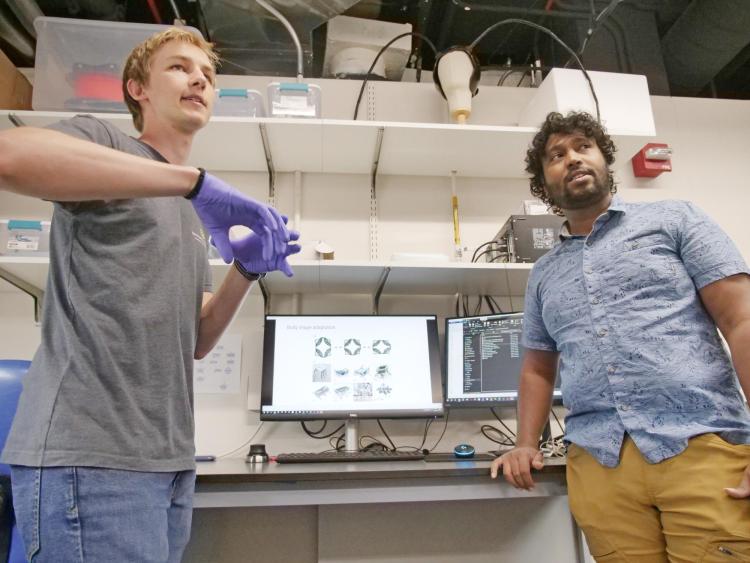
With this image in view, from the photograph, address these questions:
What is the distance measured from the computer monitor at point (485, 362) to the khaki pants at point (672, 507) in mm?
727

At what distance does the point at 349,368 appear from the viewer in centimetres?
183

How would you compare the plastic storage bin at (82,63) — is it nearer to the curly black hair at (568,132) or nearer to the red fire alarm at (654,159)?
the curly black hair at (568,132)

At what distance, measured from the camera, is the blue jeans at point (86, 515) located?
69cm

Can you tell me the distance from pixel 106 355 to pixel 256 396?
1209 mm

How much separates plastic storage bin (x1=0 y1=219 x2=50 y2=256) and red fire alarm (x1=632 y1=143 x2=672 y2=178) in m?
2.41

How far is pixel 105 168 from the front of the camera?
72 centimetres

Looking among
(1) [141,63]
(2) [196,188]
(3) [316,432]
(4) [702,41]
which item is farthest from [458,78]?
(2) [196,188]

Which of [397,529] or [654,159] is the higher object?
[654,159]

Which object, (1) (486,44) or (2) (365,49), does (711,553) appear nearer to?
(2) (365,49)

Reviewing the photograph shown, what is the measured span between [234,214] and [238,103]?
1.23 meters

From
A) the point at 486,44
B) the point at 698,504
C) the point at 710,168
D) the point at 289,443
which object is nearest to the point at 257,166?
the point at 289,443

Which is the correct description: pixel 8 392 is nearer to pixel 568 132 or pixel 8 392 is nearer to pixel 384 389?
pixel 384 389

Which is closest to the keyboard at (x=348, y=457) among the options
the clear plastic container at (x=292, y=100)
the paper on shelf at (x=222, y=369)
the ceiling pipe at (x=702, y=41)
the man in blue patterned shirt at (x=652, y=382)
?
the man in blue patterned shirt at (x=652, y=382)

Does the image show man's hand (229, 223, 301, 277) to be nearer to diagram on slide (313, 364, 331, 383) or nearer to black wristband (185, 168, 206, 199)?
black wristband (185, 168, 206, 199)
